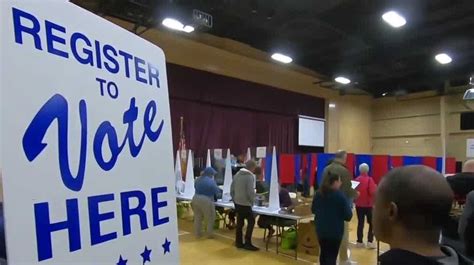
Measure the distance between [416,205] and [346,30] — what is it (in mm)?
7987

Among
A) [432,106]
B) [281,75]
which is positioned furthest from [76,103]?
[432,106]

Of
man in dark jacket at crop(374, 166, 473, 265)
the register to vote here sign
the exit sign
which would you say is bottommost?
man in dark jacket at crop(374, 166, 473, 265)

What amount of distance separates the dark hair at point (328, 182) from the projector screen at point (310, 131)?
9266mm

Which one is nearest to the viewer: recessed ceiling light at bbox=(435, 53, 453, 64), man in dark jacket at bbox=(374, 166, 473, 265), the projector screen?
man in dark jacket at bbox=(374, 166, 473, 265)

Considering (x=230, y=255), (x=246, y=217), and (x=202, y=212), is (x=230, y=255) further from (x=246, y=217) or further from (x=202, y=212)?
(x=202, y=212)

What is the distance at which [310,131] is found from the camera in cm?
1310

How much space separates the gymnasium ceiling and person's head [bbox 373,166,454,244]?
6.04 m

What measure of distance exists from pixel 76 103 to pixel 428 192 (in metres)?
0.78

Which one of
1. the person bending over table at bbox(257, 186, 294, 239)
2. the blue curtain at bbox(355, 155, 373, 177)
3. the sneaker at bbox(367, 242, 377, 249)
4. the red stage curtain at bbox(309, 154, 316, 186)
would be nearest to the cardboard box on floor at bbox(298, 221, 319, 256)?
the person bending over table at bbox(257, 186, 294, 239)

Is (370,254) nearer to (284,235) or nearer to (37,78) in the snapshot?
(284,235)

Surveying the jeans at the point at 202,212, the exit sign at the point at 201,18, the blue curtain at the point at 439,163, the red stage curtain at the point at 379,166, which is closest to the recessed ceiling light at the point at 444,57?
the red stage curtain at the point at 379,166

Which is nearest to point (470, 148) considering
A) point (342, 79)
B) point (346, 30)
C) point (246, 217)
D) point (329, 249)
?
point (342, 79)

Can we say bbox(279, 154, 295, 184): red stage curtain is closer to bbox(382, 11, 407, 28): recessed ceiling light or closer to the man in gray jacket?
the man in gray jacket

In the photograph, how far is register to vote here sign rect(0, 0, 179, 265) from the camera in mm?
608
